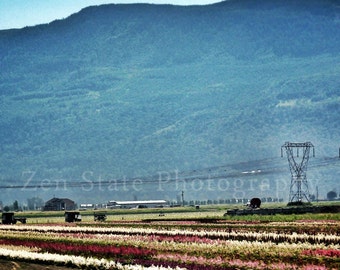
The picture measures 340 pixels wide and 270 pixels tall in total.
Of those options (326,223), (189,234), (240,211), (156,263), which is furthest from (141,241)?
(240,211)

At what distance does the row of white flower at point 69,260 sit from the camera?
1428 inches

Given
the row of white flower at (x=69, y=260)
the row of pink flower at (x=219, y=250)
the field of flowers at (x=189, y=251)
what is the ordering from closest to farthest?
the row of white flower at (x=69, y=260), the field of flowers at (x=189, y=251), the row of pink flower at (x=219, y=250)

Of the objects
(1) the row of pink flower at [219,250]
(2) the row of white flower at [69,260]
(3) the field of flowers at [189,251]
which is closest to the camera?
(2) the row of white flower at [69,260]

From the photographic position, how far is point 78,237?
6075 cm

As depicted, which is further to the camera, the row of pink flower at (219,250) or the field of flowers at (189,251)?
the row of pink flower at (219,250)

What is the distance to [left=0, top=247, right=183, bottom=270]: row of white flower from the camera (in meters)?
36.3

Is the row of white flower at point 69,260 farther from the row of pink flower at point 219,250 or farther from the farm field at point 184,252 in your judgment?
the row of pink flower at point 219,250

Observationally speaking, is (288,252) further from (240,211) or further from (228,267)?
(240,211)

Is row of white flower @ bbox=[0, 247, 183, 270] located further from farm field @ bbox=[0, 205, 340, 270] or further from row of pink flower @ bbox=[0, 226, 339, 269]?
row of pink flower @ bbox=[0, 226, 339, 269]

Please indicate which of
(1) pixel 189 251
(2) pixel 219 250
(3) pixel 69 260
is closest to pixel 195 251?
(1) pixel 189 251

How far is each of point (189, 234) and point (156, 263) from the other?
2149 centimetres

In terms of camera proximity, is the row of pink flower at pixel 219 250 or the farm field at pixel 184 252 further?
the row of pink flower at pixel 219 250

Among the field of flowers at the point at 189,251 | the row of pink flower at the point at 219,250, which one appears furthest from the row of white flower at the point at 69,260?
the row of pink flower at the point at 219,250

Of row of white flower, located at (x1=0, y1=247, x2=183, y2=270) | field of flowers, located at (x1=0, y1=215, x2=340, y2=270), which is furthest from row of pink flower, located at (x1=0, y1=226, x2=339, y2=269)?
row of white flower, located at (x1=0, y1=247, x2=183, y2=270)
